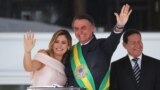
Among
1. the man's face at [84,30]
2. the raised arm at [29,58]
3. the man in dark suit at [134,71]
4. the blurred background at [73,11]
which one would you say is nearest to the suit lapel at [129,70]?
the man in dark suit at [134,71]

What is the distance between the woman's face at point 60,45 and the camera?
336 cm

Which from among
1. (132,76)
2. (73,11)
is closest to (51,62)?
(132,76)

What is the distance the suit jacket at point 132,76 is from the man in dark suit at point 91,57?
0.56 feet

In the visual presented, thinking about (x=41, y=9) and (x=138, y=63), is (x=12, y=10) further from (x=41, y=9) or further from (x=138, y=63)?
(x=138, y=63)

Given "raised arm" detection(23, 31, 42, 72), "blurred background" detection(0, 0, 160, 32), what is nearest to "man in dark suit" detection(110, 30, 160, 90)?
"raised arm" detection(23, 31, 42, 72)

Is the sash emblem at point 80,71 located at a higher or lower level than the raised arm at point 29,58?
lower

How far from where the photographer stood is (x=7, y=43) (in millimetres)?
4445

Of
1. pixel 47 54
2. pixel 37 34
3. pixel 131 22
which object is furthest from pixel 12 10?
pixel 47 54

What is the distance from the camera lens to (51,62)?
335 cm

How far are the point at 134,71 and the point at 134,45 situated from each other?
6.7 inches

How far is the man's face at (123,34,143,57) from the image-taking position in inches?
137

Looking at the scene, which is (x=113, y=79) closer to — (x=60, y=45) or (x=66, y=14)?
(x=60, y=45)

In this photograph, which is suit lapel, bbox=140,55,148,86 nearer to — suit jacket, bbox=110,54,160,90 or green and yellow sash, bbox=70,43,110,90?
suit jacket, bbox=110,54,160,90

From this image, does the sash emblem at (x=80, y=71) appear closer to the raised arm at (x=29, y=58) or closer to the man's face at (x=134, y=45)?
the raised arm at (x=29, y=58)
